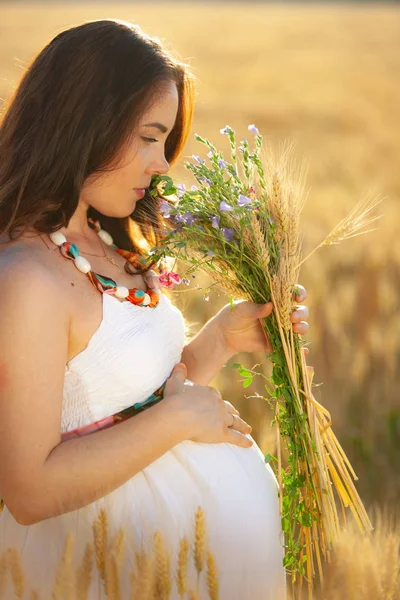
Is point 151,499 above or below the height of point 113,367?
below

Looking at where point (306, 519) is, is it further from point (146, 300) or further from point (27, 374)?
point (27, 374)

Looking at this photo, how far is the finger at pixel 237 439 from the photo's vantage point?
233 cm

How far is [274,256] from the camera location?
86.3 inches

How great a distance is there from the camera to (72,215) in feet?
7.43

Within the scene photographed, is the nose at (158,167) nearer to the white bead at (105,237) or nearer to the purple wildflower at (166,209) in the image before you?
the purple wildflower at (166,209)

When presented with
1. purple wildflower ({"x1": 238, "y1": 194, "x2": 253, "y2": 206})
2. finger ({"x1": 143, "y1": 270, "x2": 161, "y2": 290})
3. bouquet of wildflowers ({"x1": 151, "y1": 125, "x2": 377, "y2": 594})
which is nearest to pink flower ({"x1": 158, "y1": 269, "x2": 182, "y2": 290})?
finger ({"x1": 143, "y1": 270, "x2": 161, "y2": 290})

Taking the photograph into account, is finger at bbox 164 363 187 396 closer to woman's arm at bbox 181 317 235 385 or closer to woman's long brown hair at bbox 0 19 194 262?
woman's arm at bbox 181 317 235 385

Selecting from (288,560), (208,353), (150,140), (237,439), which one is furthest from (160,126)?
(288,560)

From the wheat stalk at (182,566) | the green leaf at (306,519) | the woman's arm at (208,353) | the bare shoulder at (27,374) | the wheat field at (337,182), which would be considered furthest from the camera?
the wheat field at (337,182)

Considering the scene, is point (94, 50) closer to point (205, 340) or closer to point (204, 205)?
point (204, 205)

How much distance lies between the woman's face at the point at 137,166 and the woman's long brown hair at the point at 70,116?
27mm

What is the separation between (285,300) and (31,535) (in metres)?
0.90

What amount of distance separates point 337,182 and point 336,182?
12mm

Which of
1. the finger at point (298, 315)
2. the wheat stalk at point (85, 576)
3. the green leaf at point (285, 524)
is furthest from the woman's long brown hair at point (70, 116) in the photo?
the green leaf at point (285, 524)
